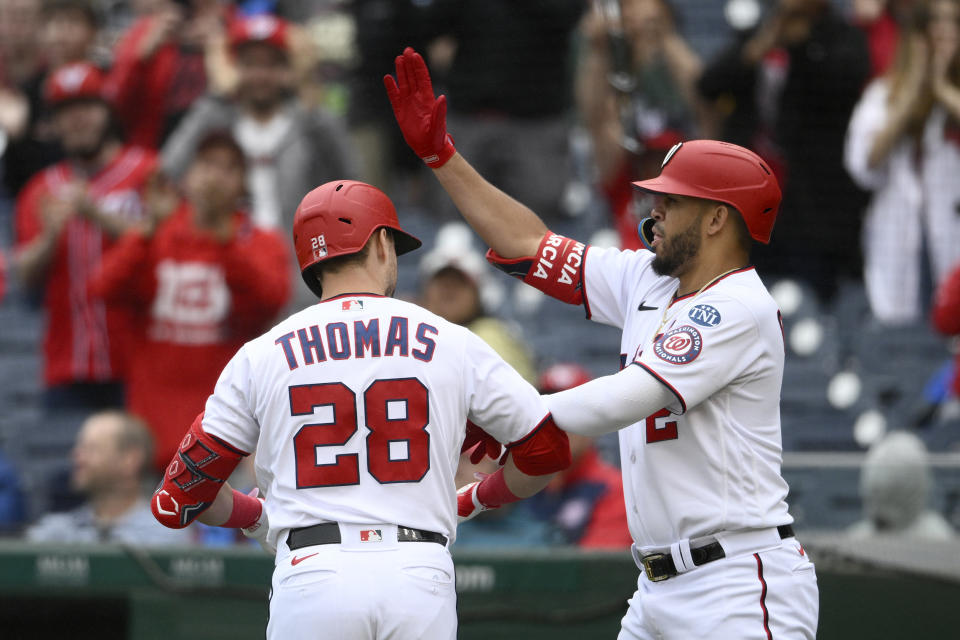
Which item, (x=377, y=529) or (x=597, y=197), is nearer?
(x=377, y=529)

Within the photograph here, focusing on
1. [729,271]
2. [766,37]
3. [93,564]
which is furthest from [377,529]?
[766,37]

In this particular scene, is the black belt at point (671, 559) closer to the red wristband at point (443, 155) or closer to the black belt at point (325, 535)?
the black belt at point (325, 535)

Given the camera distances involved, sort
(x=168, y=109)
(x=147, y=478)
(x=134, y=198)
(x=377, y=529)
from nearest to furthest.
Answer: (x=377, y=529) < (x=147, y=478) < (x=134, y=198) < (x=168, y=109)

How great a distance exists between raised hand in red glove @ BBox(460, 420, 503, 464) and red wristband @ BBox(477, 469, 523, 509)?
6 centimetres

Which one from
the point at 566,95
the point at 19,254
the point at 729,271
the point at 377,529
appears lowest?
the point at 377,529

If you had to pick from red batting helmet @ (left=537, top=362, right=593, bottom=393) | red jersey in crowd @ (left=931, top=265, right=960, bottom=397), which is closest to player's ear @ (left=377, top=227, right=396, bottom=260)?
red batting helmet @ (left=537, top=362, right=593, bottom=393)

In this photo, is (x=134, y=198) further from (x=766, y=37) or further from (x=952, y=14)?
(x=952, y=14)

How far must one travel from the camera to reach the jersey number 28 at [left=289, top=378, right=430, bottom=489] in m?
3.23

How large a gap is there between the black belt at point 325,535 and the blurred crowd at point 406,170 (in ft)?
7.41

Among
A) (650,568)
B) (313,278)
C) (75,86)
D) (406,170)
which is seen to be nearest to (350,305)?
(313,278)

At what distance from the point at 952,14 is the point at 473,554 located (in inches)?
148

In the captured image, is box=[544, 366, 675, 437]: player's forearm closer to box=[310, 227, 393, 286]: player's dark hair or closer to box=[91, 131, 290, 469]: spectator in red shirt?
box=[310, 227, 393, 286]: player's dark hair

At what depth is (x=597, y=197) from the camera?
8.21 metres

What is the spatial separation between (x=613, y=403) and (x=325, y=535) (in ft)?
2.56
